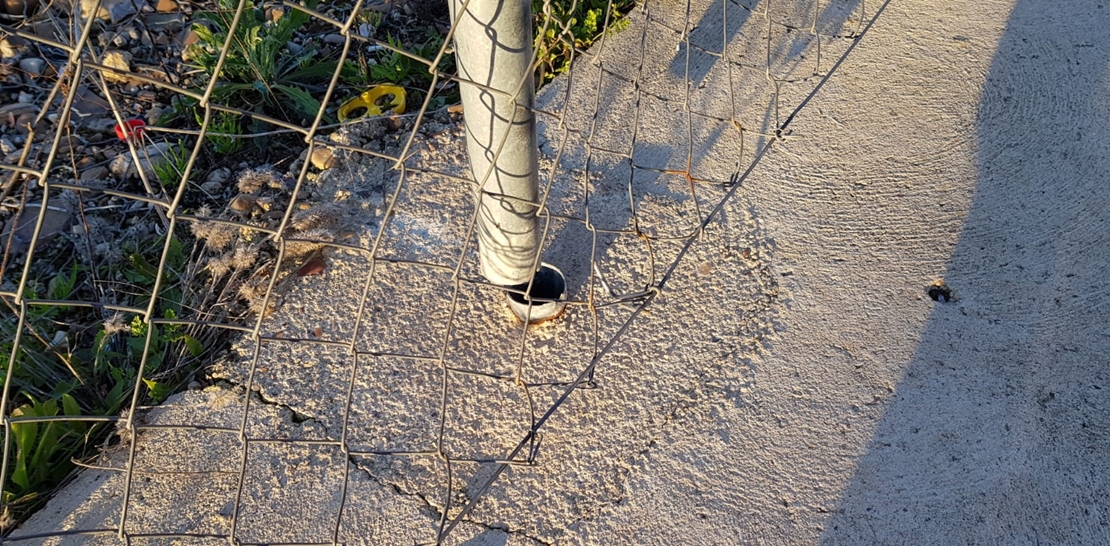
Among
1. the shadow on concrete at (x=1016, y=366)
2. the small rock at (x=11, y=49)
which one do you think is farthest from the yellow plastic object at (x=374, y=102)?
the shadow on concrete at (x=1016, y=366)

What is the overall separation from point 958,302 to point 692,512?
3.45 feet

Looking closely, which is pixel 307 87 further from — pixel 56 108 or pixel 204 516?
pixel 204 516

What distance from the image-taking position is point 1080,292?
2.32 meters

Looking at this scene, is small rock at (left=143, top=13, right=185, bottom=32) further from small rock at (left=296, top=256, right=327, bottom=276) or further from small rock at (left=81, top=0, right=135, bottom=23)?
small rock at (left=296, top=256, right=327, bottom=276)

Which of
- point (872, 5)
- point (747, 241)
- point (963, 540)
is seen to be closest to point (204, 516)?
point (747, 241)

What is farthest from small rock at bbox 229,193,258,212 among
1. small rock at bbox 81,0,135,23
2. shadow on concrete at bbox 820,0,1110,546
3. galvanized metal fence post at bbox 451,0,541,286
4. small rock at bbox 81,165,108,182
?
shadow on concrete at bbox 820,0,1110,546

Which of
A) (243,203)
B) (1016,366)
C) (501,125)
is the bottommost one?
(243,203)

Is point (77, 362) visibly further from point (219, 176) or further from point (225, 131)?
point (225, 131)

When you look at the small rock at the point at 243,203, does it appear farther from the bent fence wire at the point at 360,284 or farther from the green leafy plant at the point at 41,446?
the green leafy plant at the point at 41,446

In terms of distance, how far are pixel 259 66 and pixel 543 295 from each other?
1491 mm

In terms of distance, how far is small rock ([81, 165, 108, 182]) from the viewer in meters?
2.88

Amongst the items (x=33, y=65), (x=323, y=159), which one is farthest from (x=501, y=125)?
(x=33, y=65)

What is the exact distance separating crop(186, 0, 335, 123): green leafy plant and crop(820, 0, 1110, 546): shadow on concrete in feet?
7.60

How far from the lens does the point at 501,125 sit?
177cm
